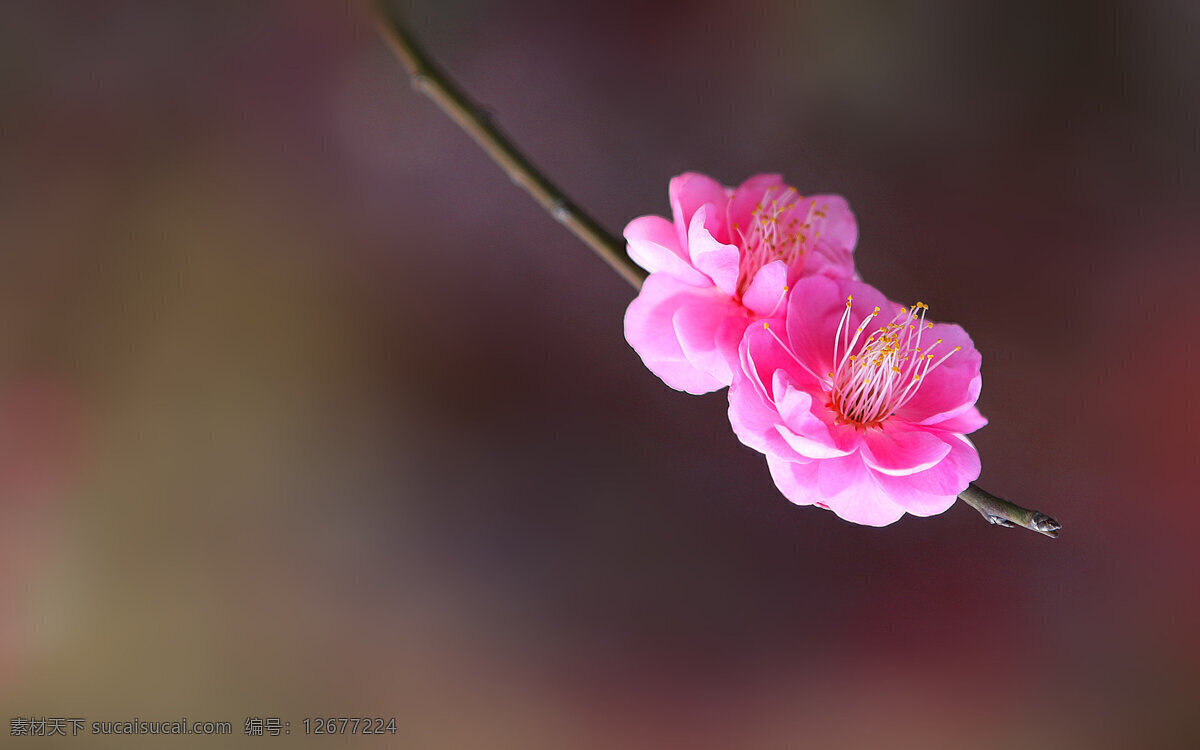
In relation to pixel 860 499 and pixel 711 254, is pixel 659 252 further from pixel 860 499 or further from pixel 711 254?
pixel 860 499

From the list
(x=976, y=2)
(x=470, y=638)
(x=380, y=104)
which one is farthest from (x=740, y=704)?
(x=976, y=2)

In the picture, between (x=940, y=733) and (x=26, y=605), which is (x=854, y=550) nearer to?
(x=940, y=733)

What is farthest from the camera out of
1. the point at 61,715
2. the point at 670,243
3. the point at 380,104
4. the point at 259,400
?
the point at 380,104

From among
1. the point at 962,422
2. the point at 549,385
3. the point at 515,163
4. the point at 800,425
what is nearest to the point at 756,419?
the point at 800,425

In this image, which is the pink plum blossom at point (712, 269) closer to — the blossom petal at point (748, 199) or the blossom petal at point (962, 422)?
the blossom petal at point (748, 199)

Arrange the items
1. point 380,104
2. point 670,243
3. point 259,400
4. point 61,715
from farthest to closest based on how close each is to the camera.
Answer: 1. point 380,104
2. point 259,400
3. point 61,715
4. point 670,243

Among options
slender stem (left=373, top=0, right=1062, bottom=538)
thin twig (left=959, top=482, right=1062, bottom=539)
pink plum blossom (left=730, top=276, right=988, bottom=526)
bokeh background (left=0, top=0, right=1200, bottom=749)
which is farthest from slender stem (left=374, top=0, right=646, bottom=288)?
bokeh background (left=0, top=0, right=1200, bottom=749)

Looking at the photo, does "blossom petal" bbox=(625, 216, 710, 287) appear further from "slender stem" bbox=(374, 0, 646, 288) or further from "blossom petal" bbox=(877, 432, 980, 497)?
"blossom petal" bbox=(877, 432, 980, 497)
